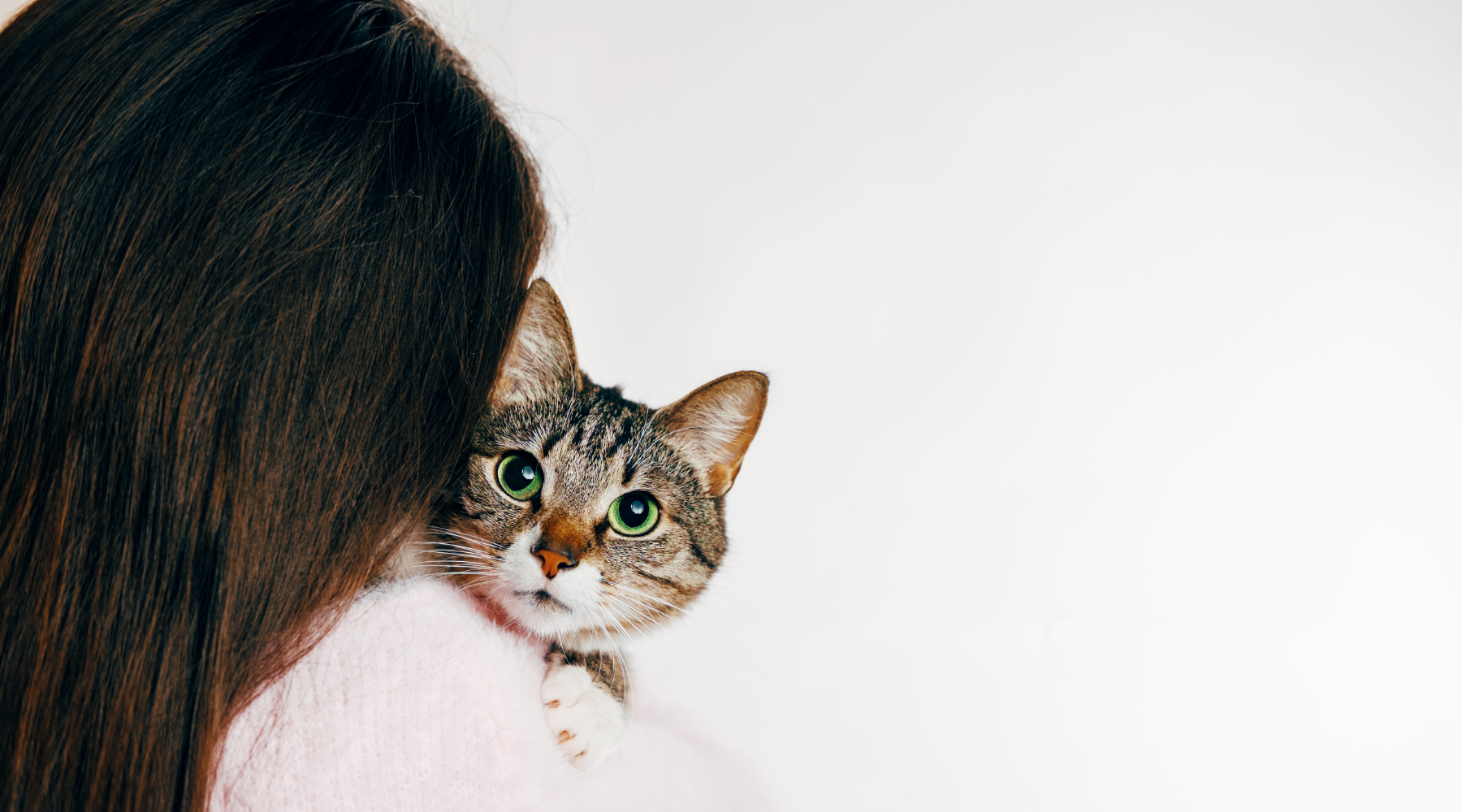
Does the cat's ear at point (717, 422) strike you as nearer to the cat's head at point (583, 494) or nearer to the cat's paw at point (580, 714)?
the cat's head at point (583, 494)

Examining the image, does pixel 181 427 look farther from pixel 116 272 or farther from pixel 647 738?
pixel 647 738

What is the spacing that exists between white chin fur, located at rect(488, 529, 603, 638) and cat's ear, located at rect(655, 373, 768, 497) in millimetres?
168

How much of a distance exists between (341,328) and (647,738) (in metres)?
0.48

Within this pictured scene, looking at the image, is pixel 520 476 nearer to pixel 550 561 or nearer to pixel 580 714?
pixel 550 561

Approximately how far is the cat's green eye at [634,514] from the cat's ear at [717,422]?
0.23ft

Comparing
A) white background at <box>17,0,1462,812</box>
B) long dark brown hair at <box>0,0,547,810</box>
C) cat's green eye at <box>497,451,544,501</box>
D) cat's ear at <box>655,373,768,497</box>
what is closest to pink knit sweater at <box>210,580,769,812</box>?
long dark brown hair at <box>0,0,547,810</box>

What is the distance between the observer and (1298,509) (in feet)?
2.74

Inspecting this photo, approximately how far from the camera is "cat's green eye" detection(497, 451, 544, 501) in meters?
0.64

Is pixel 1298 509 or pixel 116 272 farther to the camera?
pixel 1298 509

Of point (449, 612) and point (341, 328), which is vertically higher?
point (341, 328)

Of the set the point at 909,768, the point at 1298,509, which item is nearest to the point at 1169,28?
the point at 1298,509

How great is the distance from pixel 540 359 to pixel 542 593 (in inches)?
8.7

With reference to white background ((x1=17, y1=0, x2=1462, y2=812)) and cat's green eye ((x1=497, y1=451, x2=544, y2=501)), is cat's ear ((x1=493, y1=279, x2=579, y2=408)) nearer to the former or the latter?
cat's green eye ((x1=497, y1=451, x2=544, y2=501))

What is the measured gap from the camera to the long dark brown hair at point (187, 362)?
1.26 ft
